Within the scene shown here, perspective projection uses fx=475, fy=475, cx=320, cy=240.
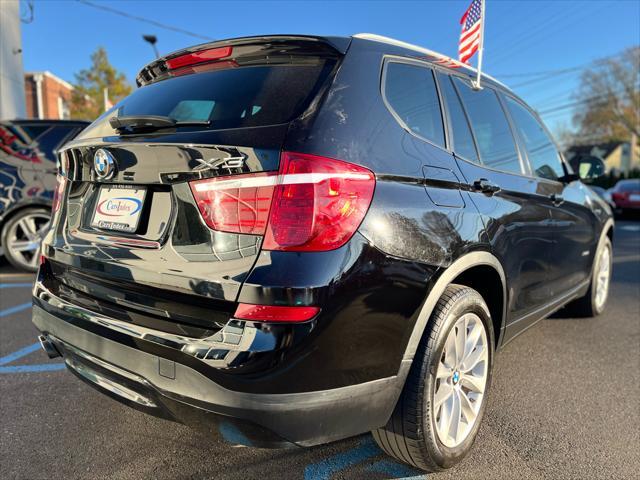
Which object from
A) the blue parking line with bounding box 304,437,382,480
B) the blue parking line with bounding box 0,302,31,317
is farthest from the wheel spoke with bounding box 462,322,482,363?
the blue parking line with bounding box 0,302,31,317

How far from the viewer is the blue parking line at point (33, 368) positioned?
10.3 feet

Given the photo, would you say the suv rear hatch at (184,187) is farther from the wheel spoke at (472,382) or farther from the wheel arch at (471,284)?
the wheel spoke at (472,382)

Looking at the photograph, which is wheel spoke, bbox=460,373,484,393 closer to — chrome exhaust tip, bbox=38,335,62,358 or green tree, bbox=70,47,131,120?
chrome exhaust tip, bbox=38,335,62,358

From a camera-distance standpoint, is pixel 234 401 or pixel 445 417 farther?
pixel 445 417

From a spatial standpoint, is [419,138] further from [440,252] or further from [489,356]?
[489,356]

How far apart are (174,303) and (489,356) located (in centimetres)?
155

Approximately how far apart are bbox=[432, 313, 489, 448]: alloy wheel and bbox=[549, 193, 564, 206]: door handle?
1.28 m

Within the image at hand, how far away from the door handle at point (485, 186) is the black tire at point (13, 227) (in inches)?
203

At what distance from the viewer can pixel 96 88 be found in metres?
24.4

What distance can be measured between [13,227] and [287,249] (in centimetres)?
536

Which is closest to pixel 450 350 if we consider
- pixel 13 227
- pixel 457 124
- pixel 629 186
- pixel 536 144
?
pixel 457 124

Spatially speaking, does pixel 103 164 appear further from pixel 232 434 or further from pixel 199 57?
pixel 232 434

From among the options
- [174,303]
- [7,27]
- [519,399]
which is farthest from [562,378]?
[7,27]

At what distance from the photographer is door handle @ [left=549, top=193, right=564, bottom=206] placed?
10.1 ft
